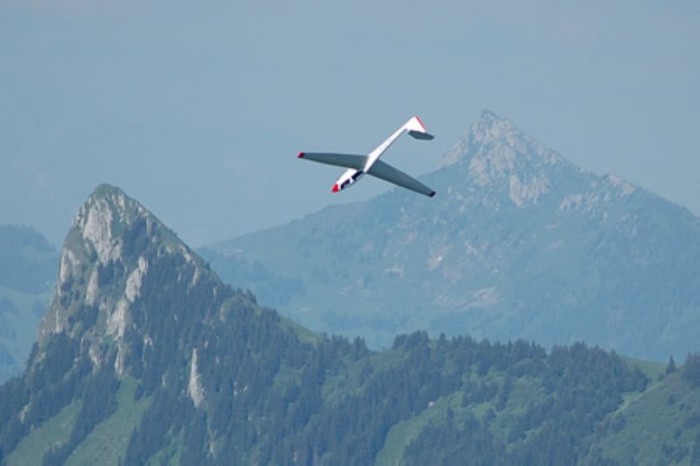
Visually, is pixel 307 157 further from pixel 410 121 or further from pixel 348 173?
pixel 410 121

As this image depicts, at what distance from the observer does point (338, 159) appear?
179000 millimetres

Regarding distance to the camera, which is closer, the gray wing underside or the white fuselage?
the gray wing underside

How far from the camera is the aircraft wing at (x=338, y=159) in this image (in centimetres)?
17938

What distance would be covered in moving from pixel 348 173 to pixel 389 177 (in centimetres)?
663

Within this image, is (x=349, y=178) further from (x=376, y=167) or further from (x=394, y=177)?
(x=394, y=177)

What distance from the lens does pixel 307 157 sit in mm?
180625

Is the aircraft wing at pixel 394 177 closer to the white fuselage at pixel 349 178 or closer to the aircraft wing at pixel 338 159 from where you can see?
the aircraft wing at pixel 338 159

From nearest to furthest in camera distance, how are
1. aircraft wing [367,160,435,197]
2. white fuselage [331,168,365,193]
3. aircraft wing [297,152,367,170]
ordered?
aircraft wing [367,160,435,197] → aircraft wing [297,152,367,170] → white fuselage [331,168,365,193]

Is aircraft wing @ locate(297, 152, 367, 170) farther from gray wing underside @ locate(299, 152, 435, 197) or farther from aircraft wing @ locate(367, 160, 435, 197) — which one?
aircraft wing @ locate(367, 160, 435, 197)

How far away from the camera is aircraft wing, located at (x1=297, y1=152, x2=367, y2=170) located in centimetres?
17938

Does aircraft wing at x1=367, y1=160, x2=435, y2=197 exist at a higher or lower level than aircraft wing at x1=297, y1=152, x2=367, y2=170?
lower

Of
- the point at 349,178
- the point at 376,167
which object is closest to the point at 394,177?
the point at 376,167

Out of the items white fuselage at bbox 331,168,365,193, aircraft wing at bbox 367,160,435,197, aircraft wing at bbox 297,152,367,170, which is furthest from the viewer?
white fuselage at bbox 331,168,365,193

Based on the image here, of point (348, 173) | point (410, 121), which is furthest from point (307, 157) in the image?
point (410, 121)
